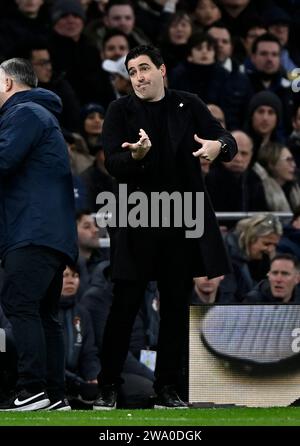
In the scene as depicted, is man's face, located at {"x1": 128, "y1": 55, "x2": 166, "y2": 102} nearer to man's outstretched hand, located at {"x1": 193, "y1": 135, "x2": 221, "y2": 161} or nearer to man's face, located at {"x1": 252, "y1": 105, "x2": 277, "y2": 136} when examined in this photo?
man's outstretched hand, located at {"x1": 193, "y1": 135, "x2": 221, "y2": 161}

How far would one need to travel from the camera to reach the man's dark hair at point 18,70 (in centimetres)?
951

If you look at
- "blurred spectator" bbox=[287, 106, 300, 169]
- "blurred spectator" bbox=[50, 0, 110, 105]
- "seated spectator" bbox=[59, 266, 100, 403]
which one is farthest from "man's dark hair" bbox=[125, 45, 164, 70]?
"blurred spectator" bbox=[287, 106, 300, 169]

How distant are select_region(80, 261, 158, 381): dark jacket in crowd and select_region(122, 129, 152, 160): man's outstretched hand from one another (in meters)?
3.34

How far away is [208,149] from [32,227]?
115 centimetres

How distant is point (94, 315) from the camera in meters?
12.4

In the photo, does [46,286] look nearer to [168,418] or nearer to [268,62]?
[168,418]

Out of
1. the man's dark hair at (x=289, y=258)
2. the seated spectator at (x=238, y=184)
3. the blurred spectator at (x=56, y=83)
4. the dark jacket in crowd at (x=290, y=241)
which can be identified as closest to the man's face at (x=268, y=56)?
the seated spectator at (x=238, y=184)

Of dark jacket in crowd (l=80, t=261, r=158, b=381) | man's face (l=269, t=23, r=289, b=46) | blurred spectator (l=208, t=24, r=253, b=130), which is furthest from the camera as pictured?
man's face (l=269, t=23, r=289, b=46)

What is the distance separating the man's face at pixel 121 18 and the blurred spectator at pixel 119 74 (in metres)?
0.93

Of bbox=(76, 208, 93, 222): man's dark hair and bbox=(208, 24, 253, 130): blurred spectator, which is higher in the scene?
bbox=(208, 24, 253, 130): blurred spectator

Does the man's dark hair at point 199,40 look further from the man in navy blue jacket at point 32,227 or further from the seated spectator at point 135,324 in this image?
the man in navy blue jacket at point 32,227

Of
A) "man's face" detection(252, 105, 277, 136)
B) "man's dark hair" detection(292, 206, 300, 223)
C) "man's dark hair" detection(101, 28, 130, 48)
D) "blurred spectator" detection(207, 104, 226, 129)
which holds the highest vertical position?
"man's dark hair" detection(101, 28, 130, 48)

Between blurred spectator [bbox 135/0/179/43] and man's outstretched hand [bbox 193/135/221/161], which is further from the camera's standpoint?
blurred spectator [bbox 135/0/179/43]

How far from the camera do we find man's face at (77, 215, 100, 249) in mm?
13438
